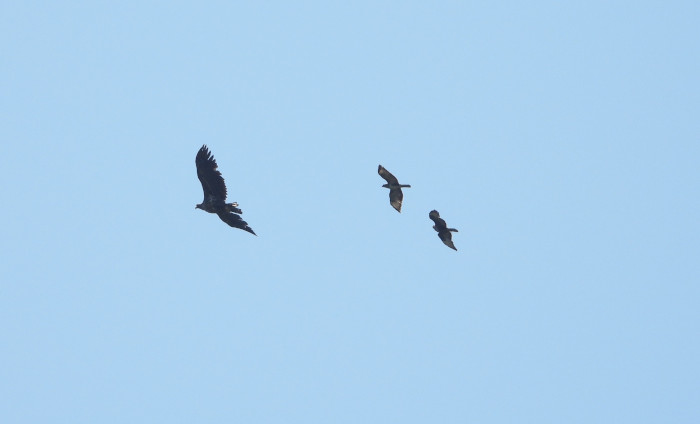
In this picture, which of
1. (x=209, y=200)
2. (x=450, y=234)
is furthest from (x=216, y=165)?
(x=450, y=234)

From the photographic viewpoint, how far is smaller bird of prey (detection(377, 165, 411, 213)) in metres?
86.2

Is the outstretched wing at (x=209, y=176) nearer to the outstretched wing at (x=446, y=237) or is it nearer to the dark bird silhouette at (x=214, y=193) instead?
the dark bird silhouette at (x=214, y=193)

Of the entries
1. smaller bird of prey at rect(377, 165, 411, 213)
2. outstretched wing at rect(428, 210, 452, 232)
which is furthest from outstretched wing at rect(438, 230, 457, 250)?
smaller bird of prey at rect(377, 165, 411, 213)

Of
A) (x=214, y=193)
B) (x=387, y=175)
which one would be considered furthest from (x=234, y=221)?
(x=387, y=175)

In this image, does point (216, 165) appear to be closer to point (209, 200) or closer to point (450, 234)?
point (209, 200)

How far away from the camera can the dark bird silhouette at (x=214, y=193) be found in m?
85.8

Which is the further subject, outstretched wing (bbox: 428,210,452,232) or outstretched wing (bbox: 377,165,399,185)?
outstretched wing (bbox: 428,210,452,232)

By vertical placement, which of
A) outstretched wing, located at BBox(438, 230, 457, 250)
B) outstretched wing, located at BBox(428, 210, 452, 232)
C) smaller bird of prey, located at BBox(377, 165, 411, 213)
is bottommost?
outstretched wing, located at BBox(438, 230, 457, 250)

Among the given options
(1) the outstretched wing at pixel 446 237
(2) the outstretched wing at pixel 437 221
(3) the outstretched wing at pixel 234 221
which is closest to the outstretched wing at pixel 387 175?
(2) the outstretched wing at pixel 437 221

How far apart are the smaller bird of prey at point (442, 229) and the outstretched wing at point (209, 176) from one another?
778cm

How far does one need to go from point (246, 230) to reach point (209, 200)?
1.85 m

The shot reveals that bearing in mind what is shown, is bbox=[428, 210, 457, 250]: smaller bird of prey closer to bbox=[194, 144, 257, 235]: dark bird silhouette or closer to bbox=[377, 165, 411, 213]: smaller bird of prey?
bbox=[377, 165, 411, 213]: smaller bird of prey

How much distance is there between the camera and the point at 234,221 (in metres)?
87.3

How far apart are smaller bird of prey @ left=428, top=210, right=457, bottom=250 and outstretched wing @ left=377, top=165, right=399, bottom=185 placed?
190 cm
